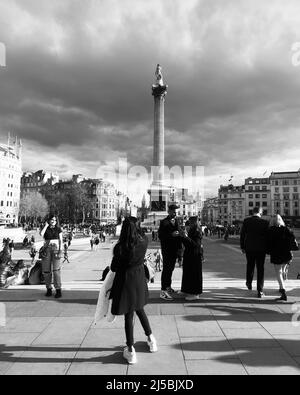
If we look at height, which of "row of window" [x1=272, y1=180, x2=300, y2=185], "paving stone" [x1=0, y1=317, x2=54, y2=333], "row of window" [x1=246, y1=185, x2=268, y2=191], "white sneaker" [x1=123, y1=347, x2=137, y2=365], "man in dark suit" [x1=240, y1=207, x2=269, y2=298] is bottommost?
"paving stone" [x1=0, y1=317, x2=54, y2=333]

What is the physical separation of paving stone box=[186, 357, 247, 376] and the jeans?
455 centimetres

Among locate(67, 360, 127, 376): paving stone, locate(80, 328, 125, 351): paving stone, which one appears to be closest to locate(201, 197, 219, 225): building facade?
locate(80, 328, 125, 351): paving stone

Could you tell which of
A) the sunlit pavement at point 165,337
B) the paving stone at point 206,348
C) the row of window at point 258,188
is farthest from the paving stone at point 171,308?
the row of window at point 258,188

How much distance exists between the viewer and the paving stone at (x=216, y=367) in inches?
147

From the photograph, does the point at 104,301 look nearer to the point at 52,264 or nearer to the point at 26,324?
the point at 26,324

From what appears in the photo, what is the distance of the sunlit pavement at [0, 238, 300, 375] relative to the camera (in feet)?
12.9

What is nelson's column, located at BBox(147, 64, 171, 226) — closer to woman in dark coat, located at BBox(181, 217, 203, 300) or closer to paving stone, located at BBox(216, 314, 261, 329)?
woman in dark coat, located at BBox(181, 217, 203, 300)

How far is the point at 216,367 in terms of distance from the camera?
153 inches

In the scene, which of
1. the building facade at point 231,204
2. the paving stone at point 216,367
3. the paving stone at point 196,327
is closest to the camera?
the paving stone at point 216,367

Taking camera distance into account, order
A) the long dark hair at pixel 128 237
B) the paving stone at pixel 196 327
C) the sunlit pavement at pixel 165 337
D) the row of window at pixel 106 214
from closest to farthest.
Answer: the sunlit pavement at pixel 165 337
the long dark hair at pixel 128 237
the paving stone at pixel 196 327
the row of window at pixel 106 214

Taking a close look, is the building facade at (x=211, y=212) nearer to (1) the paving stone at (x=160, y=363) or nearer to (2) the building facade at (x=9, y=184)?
(2) the building facade at (x=9, y=184)

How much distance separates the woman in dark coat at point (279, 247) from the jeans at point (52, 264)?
5404 mm

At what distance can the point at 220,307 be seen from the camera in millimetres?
6625
